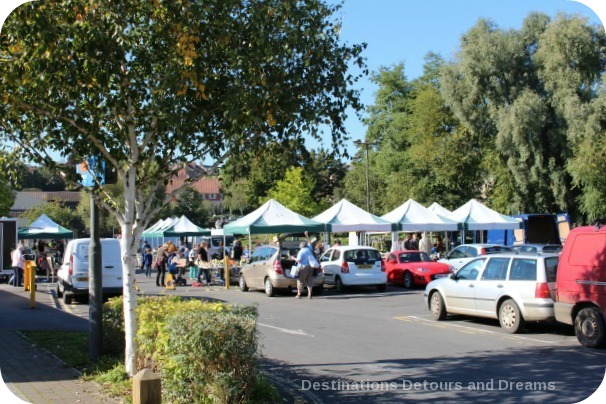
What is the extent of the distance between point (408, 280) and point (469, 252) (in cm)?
284

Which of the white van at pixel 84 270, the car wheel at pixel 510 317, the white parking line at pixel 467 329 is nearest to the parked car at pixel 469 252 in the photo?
the white parking line at pixel 467 329

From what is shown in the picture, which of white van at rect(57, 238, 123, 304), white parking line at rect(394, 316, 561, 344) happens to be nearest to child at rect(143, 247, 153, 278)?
white van at rect(57, 238, 123, 304)

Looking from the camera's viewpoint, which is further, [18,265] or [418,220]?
[418,220]

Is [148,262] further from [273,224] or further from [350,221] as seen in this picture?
[350,221]

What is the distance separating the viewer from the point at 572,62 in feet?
115

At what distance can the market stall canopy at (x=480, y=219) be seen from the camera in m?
30.0

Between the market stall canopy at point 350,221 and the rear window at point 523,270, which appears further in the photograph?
the market stall canopy at point 350,221

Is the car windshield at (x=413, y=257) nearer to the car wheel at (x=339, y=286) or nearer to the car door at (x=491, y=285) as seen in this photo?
the car wheel at (x=339, y=286)

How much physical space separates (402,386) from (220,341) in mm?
2952

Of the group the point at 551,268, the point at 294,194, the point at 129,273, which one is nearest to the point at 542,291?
the point at 551,268

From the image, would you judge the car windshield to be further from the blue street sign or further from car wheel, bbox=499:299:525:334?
the blue street sign

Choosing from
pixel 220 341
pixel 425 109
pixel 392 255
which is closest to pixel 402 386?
pixel 220 341

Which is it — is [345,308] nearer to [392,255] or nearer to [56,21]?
[392,255]

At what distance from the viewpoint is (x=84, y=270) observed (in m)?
19.8
